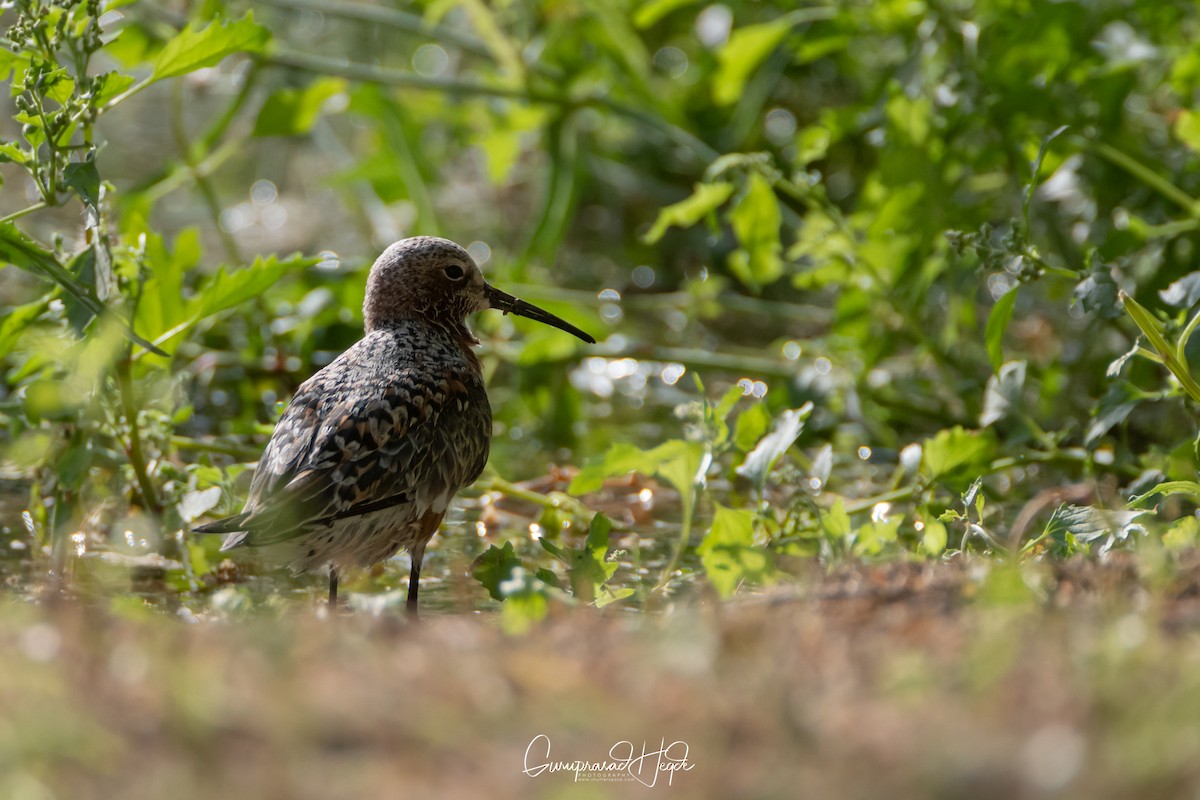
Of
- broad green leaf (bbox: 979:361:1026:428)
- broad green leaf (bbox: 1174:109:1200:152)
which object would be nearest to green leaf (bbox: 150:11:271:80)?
broad green leaf (bbox: 979:361:1026:428)

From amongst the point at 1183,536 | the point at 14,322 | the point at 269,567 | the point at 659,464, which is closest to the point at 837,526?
the point at 659,464

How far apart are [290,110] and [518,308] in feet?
4.77

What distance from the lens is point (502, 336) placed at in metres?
5.36

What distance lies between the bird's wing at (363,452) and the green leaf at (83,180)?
2.51 ft

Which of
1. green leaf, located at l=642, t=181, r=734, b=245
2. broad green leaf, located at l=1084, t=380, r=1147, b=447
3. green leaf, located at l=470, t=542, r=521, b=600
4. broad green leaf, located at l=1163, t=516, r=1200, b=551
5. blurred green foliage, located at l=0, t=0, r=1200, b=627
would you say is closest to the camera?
broad green leaf, located at l=1163, t=516, r=1200, b=551

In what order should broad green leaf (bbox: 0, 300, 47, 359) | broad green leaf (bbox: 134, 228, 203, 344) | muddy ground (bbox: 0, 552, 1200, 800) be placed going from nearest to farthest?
muddy ground (bbox: 0, 552, 1200, 800) → broad green leaf (bbox: 0, 300, 47, 359) → broad green leaf (bbox: 134, 228, 203, 344)

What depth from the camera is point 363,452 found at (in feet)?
11.2

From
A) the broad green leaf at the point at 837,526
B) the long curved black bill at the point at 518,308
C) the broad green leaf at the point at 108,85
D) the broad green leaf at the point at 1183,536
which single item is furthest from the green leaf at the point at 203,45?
the broad green leaf at the point at 1183,536

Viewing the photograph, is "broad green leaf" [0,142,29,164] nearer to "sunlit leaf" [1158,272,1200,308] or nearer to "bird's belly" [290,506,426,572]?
"bird's belly" [290,506,426,572]

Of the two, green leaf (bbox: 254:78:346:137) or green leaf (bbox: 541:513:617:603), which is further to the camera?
green leaf (bbox: 254:78:346:137)

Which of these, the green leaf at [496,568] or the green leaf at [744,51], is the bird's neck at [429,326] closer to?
the green leaf at [496,568]

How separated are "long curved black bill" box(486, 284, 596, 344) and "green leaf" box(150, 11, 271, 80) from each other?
109 cm

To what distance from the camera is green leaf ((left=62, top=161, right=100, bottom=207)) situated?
121 inches

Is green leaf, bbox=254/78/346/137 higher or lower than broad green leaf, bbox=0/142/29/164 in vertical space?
higher
